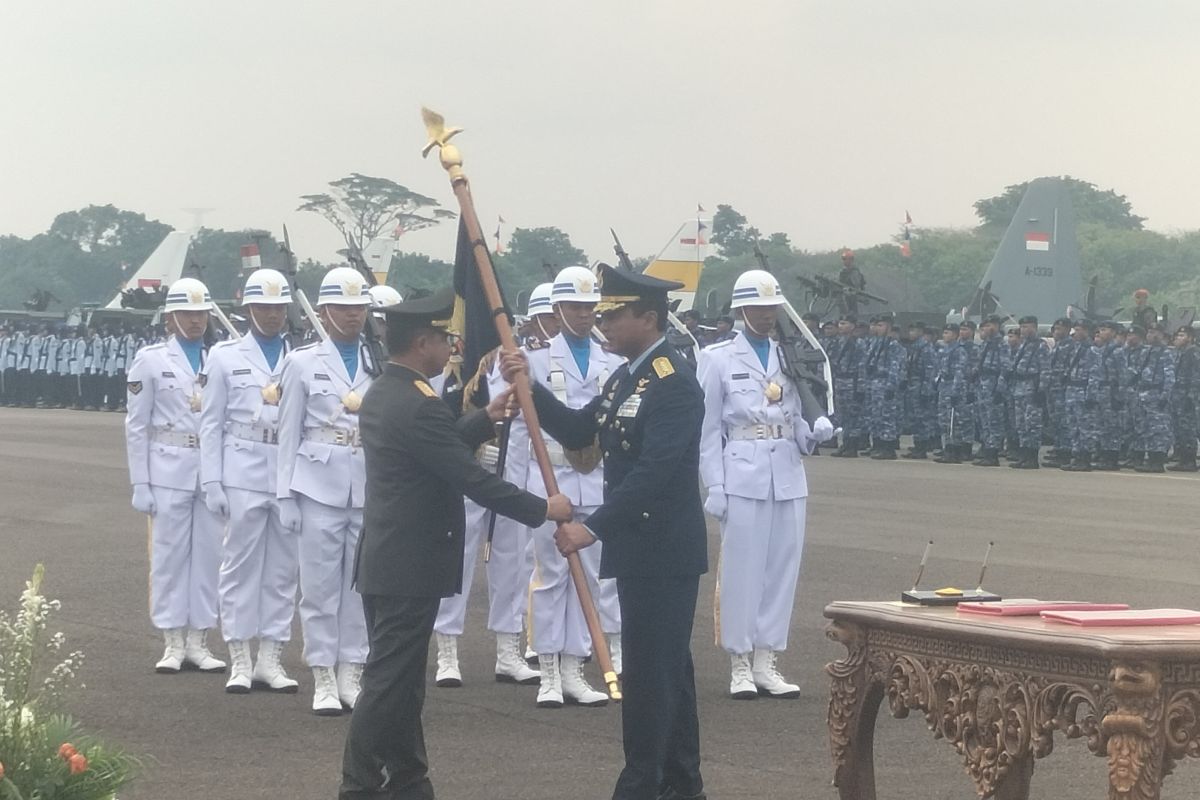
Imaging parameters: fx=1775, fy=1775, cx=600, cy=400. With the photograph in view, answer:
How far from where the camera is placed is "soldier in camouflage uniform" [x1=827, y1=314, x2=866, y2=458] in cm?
2816

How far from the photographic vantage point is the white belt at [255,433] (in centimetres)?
1001

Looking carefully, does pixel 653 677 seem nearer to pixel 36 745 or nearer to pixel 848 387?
pixel 36 745

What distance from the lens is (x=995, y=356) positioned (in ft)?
87.6

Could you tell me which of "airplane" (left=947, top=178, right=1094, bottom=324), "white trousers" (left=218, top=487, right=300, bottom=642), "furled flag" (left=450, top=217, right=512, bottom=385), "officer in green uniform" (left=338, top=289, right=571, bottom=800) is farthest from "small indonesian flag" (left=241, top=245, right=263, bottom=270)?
"officer in green uniform" (left=338, top=289, right=571, bottom=800)

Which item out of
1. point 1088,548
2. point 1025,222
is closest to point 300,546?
point 1088,548

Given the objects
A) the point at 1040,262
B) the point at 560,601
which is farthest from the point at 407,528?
the point at 1040,262

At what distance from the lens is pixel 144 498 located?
10469 millimetres

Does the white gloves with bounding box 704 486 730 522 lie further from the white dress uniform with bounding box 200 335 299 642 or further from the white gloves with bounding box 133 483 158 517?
the white gloves with bounding box 133 483 158 517

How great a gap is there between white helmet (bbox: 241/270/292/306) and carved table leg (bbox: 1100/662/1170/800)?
6097 millimetres

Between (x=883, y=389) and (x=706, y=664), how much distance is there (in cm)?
1771

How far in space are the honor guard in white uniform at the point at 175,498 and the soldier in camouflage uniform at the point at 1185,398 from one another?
60.1ft

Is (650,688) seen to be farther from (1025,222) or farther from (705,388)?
(1025,222)

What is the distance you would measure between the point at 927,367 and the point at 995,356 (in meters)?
1.16

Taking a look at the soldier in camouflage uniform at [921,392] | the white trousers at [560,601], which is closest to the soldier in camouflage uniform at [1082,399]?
the soldier in camouflage uniform at [921,392]
